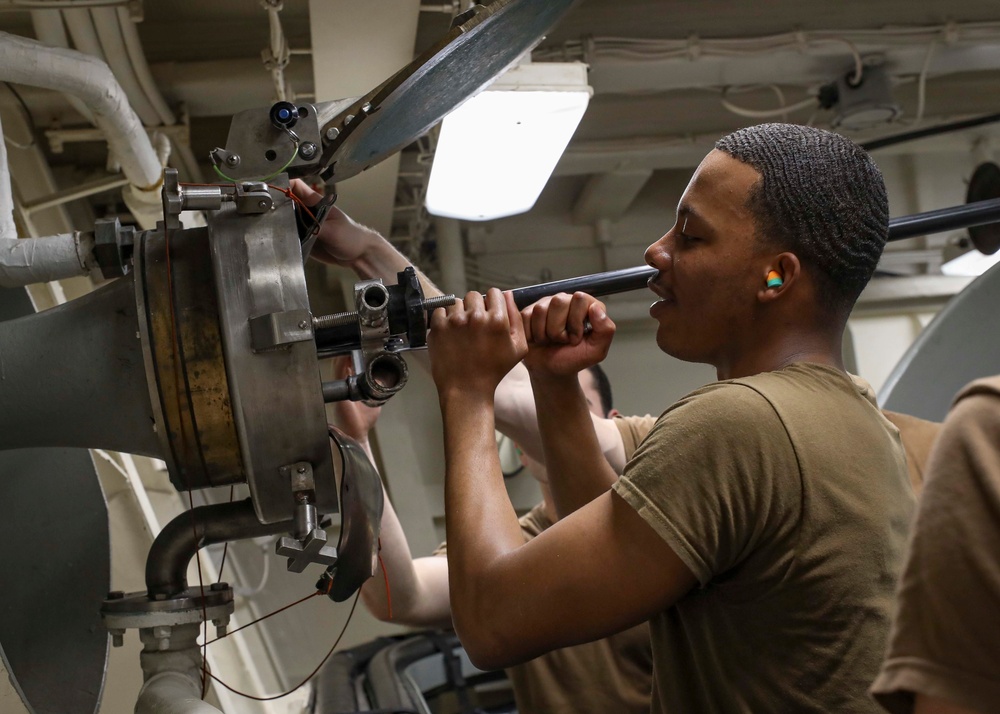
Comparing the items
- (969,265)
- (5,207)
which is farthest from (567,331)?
(969,265)

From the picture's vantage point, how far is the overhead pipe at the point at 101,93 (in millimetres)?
1335

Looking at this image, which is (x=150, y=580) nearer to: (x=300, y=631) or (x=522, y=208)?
(x=522, y=208)

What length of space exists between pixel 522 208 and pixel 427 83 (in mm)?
1456

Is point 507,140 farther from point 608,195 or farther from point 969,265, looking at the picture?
point 969,265

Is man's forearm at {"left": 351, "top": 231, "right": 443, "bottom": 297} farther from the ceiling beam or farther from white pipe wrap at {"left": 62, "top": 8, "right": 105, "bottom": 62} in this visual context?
the ceiling beam

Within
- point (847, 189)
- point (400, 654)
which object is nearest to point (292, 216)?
point (847, 189)

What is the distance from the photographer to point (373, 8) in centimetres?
157

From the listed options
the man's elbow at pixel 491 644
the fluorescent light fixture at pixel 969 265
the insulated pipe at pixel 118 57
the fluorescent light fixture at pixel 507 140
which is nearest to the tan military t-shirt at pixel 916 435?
the fluorescent light fixture at pixel 507 140

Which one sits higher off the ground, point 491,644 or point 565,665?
point 491,644

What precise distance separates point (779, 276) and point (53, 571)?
894 millimetres

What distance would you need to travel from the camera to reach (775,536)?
0.79m

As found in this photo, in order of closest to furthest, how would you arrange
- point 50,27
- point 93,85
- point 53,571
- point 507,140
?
point 53,571, point 93,85, point 50,27, point 507,140

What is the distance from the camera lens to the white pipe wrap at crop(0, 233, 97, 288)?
0.93m

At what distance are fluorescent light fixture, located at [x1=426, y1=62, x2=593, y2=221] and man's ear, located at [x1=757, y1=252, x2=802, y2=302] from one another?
0.74 m
